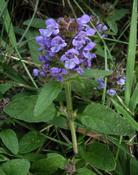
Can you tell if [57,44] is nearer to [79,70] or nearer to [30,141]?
[79,70]

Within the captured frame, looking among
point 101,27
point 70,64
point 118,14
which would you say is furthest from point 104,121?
point 118,14

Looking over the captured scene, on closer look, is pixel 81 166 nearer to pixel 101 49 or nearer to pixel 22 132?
pixel 22 132

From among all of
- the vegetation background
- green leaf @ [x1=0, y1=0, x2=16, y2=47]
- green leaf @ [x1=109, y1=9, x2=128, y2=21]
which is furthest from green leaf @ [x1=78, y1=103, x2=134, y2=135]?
green leaf @ [x1=109, y1=9, x2=128, y2=21]

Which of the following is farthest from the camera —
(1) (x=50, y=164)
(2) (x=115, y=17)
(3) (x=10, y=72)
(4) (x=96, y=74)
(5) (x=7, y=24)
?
(2) (x=115, y=17)

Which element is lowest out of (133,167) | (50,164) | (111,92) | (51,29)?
(133,167)

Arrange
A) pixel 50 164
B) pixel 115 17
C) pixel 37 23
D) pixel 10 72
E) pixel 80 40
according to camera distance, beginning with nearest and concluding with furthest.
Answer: pixel 80 40
pixel 50 164
pixel 10 72
pixel 37 23
pixel 115 17

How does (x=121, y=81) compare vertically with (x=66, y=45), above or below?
below

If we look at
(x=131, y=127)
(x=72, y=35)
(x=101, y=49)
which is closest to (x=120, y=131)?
(x=131, y=127)
